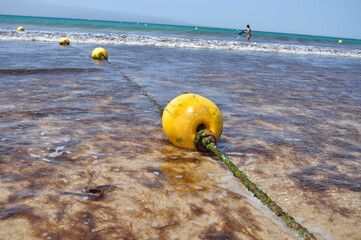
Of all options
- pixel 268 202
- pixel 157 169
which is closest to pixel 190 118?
pixel 157 169

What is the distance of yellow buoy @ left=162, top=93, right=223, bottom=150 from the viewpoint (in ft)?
9.68

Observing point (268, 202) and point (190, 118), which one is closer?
point (268, 202)

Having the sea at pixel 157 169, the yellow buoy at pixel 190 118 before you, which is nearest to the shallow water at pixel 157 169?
the sea at pixel 157 169

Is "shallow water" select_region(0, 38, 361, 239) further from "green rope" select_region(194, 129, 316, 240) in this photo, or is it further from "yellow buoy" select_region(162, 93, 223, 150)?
"yellow buoy" select_region(162, 93, 223, 150)

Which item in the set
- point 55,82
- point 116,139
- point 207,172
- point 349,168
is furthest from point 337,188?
point 55,82

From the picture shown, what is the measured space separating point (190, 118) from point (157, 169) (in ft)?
1.92

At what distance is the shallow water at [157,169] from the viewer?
6.40ft

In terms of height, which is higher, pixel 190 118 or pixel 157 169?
pixel 190 118

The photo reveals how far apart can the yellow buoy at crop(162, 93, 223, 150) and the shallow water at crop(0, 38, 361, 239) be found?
21 cm

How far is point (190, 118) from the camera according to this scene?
2.94 metres

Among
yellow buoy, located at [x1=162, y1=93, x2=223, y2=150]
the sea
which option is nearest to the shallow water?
the sea

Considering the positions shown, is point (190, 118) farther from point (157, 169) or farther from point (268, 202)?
point (268, 202)

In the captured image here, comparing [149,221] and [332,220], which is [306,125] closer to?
[332,220]

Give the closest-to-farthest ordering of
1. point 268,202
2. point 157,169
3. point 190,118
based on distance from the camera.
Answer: point 268,202, point 157,169, point 190,118
